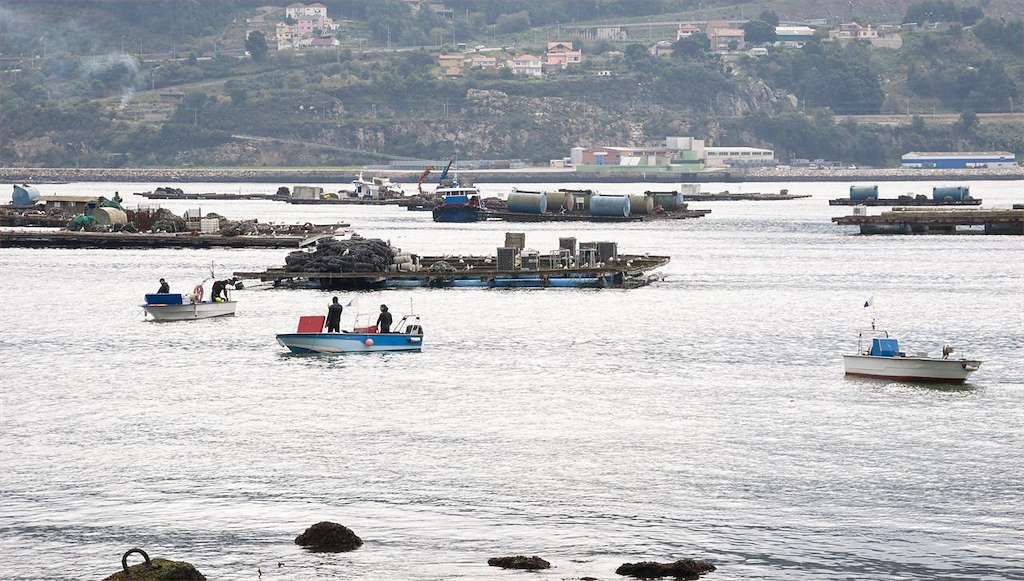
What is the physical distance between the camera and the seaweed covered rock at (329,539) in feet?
113

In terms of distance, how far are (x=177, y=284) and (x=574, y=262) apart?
69.9ft

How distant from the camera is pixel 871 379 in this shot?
183 ft

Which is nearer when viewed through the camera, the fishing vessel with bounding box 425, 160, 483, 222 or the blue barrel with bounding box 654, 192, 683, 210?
the fishing vessel with bounding box 425, 160, 483, 222

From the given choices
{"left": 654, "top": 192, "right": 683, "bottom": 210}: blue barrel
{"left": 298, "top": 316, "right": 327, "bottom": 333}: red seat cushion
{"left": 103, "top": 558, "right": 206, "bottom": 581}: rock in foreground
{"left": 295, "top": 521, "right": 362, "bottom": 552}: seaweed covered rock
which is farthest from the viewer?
{"left": 654, "top": 192, "right": 683, "bottom": 210}: blue barrel

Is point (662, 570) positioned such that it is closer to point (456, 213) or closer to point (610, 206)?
point (456, 213)

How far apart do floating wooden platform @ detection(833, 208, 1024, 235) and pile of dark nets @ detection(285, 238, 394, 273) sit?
224 feet

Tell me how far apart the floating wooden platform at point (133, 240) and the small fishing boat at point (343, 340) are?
53.6 m

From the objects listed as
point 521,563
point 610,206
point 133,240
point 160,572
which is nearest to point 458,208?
point 610,206

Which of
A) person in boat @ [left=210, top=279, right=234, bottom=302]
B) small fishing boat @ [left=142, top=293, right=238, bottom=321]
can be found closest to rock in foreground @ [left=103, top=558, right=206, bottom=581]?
small fishing boat @ [left=142, top=293, right=238, bottom=321]

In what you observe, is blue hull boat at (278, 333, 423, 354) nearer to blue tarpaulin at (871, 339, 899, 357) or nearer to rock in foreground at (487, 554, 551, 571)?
blue tarpaulin at (871, 339, 899, 357)

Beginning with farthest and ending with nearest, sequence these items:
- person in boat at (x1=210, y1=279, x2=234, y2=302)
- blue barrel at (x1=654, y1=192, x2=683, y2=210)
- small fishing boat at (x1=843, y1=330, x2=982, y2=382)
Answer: blue barrel at (x1=654, y1=192, x2=683, y2=210) < person in boat at (x1=210, y1=279, x2=234, y2=302) < small fishing boat at (x1=843, y1=330, x2=982, y2=382)

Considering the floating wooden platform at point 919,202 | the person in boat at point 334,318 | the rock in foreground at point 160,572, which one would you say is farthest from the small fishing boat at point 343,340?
the floating wooden platform at point 919,202

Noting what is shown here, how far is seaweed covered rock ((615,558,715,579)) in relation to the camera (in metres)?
32.4

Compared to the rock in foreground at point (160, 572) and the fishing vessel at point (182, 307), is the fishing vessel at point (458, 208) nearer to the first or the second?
the fishing vessel at point (182, 307)
